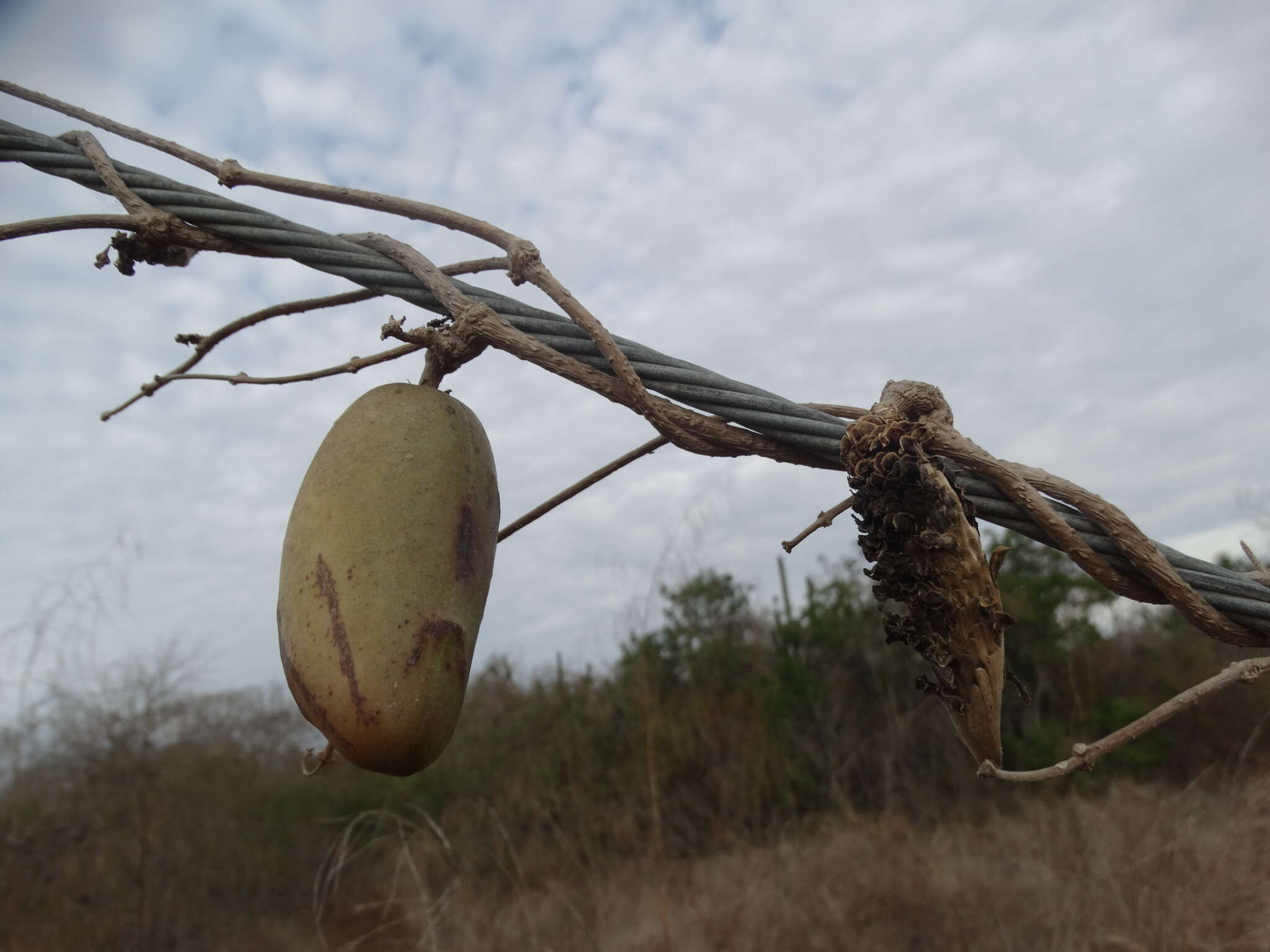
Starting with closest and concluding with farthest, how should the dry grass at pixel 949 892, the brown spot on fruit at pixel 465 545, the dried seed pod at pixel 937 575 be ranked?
1. the dried seed pod at pixel 937 575
2. the brown spot on fruit at pixel 465 545
3. the dry grass at pixel 949 892

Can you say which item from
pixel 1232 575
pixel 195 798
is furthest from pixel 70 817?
pixel 1232 575

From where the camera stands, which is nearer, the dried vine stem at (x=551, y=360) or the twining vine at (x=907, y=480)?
the twining vine at (x=907, y=480)

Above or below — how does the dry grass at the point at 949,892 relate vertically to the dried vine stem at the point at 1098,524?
below

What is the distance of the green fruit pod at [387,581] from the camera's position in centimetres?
67

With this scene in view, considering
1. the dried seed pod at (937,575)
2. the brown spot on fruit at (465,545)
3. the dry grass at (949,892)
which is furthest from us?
the dry grass at (949,892)

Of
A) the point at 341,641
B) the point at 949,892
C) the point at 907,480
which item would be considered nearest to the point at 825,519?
the point at 907,480

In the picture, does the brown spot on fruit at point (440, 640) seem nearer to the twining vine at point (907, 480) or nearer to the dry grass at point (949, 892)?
the twining vine at point (907, 480)

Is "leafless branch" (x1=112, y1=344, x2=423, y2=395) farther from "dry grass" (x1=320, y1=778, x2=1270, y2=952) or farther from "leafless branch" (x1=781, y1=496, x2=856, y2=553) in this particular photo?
"dry grass" (x1=320, y1=778, x2=1270, y2=952)

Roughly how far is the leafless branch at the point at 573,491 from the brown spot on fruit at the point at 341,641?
0.20 m

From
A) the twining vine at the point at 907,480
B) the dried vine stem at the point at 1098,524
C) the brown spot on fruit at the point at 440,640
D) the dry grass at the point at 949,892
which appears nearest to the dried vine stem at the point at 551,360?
the twining vine at the point at 907,480

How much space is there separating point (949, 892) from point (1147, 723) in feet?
19.2

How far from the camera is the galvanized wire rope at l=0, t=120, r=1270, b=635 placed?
0.67m

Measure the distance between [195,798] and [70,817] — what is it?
4.26 ft

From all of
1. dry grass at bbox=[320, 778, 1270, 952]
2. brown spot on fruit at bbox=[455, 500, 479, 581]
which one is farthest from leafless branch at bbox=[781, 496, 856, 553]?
dry grass at bbox=[320, 778, 1270, 952]
